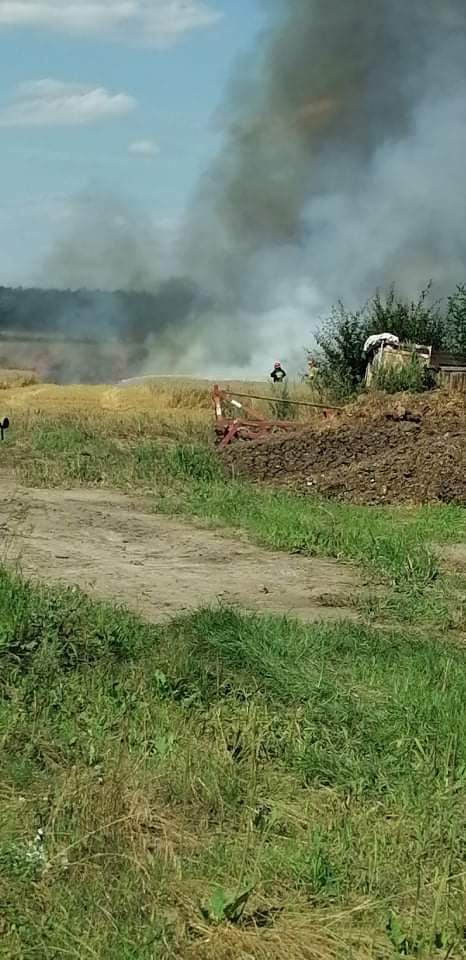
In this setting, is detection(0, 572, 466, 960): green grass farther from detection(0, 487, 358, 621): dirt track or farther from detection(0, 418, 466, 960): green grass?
detection(0, 487, 358, 621): dirt track

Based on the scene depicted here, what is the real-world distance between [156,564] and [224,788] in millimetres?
5423

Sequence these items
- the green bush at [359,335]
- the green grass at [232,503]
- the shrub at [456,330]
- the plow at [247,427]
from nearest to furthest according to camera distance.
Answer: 1. the green grass at [232,503]
2. the plow at [247,427]
3. the green bush at [359,335]
4. the shrub at [456,330]

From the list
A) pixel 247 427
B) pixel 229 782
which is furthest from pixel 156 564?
pixel 247 427

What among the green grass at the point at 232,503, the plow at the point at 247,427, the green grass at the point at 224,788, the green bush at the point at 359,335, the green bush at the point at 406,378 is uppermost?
the green bush at the point at 359,335

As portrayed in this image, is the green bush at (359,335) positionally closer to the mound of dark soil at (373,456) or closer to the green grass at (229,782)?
the mound of dark soil at (373,456)

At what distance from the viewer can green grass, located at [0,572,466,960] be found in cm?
434

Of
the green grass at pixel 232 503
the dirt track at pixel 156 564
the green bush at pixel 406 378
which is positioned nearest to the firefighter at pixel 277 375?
the green bush at pixel 406 378

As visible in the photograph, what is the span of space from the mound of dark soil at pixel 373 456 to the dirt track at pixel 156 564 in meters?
2.77

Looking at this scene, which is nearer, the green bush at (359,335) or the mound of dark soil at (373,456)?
the mound of dark soil at (373,456)

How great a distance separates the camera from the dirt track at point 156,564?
31.0 feet

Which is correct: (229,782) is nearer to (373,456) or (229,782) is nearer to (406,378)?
(373,456)

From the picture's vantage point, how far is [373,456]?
16.3 metres

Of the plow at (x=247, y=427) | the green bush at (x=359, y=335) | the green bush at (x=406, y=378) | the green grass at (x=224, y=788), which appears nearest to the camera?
the green grass at (x=224, y=788)

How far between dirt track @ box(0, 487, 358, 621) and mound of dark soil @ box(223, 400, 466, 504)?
2.77 meters
